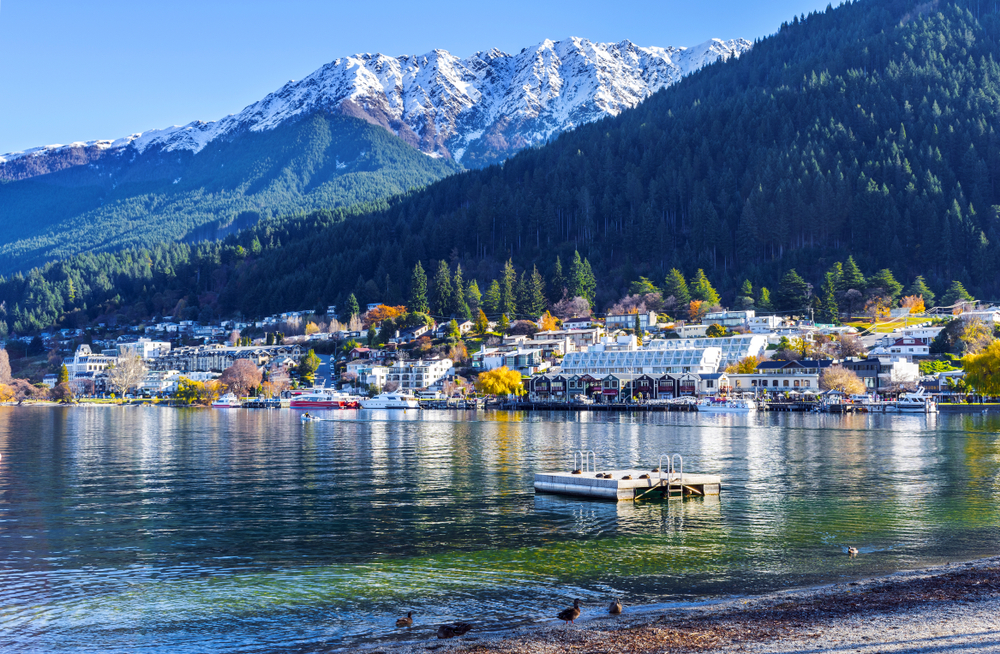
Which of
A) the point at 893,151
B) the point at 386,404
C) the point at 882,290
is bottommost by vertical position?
the point at 386,404

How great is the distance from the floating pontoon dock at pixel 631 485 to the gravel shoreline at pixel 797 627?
12.9 metres

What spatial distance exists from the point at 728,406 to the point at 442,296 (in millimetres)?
80977

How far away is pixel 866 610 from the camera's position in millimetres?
15359

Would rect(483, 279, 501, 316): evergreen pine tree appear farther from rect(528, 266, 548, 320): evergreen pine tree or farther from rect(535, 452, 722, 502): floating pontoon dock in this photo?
rect(535, 452, 722, 502): floating pontoon dock

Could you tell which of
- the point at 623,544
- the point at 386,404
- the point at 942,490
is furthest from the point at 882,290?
the point at 623,544

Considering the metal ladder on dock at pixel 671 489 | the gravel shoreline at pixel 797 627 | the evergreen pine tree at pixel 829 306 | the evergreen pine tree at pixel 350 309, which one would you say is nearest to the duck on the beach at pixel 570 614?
the gravel shoreline at pixel 797 627

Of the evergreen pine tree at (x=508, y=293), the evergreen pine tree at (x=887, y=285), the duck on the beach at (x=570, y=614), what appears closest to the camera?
the duck on the beach at (x=570, y=614)

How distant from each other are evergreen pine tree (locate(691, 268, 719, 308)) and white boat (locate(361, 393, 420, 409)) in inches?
2242

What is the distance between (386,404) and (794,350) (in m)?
59.8

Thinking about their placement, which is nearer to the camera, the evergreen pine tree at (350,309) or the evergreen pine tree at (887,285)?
the evergreen pine tree at (887,285)

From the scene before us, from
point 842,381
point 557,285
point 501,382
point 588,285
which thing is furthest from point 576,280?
point 842,381

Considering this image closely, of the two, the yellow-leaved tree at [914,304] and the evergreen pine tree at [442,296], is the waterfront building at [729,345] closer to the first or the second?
the yellow-leaved tree at [914,304]

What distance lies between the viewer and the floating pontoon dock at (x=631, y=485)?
3000 cm

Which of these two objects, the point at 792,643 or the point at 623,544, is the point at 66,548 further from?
the point at 792,643
